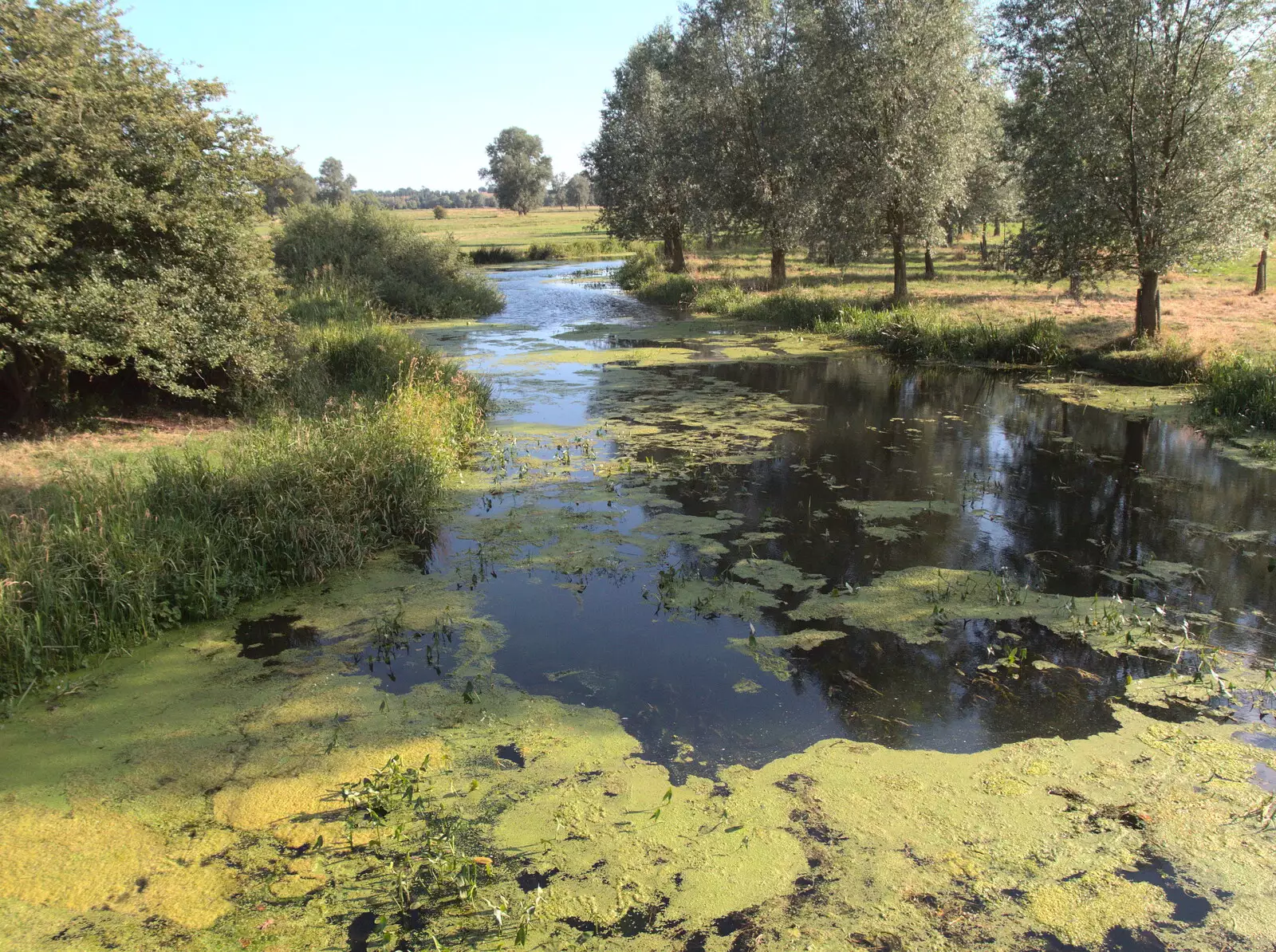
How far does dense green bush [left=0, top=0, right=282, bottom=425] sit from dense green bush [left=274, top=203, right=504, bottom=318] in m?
11.3

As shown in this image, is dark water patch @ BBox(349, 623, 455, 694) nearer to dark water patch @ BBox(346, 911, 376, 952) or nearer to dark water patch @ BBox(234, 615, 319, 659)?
dark water patch @ BBox(234, 615, 319, 659)

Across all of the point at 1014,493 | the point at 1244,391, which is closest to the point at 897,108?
the point at 1244,391

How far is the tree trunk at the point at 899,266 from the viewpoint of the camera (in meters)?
19.8

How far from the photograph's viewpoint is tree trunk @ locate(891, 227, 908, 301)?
19.8m

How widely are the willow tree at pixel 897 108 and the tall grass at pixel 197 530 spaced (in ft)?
45.7

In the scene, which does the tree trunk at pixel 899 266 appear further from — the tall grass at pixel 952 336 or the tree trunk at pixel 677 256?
the tree trunk at pixel 677 256

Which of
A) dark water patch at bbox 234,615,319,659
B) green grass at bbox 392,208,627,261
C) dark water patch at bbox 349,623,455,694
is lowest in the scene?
dark water patch at bbox 349,623,455,694

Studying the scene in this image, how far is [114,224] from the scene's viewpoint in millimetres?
8812

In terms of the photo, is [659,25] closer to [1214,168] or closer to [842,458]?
[1214,168]

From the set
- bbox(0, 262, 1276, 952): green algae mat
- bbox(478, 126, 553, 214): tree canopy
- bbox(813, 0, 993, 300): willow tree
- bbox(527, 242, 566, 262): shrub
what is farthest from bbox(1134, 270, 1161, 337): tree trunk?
bbox(478, 126, 553, 214): tree canopy

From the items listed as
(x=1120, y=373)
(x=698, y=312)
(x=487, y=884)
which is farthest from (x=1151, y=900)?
(x=698, y=312)

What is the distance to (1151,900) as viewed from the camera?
3.49 metres

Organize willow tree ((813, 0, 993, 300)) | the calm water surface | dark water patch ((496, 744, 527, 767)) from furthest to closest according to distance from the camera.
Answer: willow tree ((813, 0, 993, 300)) < the calm water surface < dark water patch ((496, 744, 527, 767))

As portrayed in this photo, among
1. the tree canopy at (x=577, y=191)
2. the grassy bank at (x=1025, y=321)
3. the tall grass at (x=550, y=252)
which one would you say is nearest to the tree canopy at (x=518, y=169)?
the tree canopy at (x=577, y=191)
